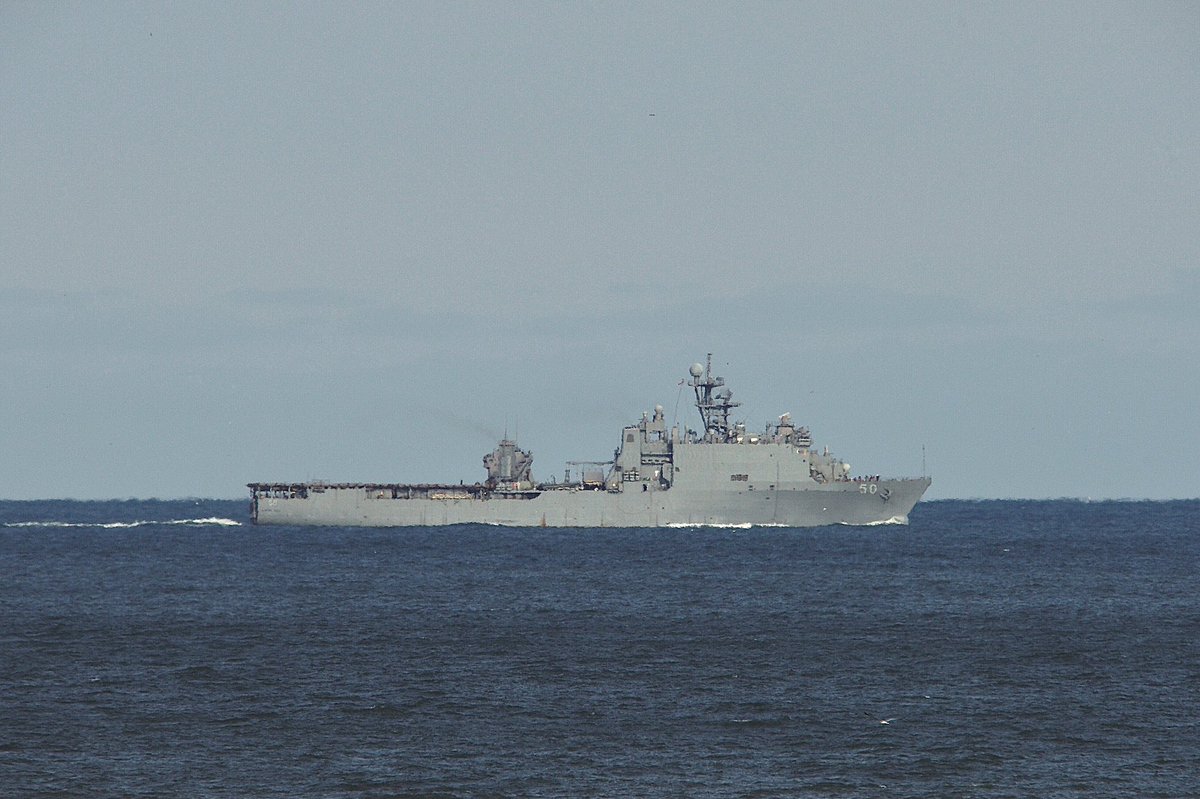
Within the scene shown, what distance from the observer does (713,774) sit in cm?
2581

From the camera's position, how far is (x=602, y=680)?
116ft

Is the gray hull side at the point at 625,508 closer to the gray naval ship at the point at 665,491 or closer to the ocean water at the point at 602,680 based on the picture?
the gray naval ship at the point at 665,491

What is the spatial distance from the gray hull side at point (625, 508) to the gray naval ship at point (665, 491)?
0.07 m

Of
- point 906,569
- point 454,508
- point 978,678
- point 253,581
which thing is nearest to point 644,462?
point 454,508

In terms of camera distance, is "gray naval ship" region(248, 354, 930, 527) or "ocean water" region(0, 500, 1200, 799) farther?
"gray naval ship" region(248, 354, 930, 527)

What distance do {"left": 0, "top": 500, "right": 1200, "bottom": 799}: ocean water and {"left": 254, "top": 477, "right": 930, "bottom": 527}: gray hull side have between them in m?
18.5

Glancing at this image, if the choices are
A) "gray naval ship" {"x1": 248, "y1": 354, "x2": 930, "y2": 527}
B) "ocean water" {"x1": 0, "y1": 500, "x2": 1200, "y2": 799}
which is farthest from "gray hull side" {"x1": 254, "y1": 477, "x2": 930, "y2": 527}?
"ocean water" {"x1": 0, "y1": 500, "x2": 1200, "y2": 799}

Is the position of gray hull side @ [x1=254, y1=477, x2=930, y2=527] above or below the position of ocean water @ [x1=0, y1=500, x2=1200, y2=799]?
above

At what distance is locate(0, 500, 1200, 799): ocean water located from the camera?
25953 millimetres

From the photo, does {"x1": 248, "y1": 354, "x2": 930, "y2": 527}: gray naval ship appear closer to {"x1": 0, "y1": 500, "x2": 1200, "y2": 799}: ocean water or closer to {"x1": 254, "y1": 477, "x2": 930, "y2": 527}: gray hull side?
{"x1": 254, "y1": 477, "x2": 930, "y2": 527}: gray hull side

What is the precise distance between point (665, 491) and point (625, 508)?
3114 mm

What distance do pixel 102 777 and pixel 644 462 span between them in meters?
64.6

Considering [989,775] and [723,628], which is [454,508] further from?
[989,775]

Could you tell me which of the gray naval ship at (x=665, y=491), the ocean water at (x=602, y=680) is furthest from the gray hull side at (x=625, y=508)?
the ocean water at (x=602, y=680)
